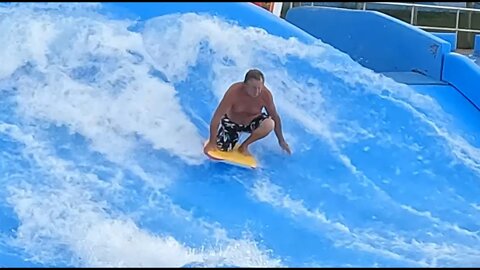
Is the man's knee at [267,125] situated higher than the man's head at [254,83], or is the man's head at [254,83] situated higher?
the man's head at [254,83]

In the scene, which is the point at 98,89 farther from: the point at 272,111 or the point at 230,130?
the point at 272,111

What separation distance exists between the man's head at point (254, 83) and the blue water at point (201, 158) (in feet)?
1.44

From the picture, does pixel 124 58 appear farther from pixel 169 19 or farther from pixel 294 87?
pixel 294 87

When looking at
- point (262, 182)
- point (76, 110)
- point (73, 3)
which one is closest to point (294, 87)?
point (262, 182)

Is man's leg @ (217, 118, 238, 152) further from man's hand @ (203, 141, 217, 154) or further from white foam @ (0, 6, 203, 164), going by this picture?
white foam @ (0, 6, 203, 164)

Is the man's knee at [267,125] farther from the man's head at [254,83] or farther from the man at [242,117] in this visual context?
the man's head at [254,83]

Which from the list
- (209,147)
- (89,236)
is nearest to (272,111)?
(209,147)

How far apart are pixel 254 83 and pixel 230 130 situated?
0.34 m

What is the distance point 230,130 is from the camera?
15.4 feet

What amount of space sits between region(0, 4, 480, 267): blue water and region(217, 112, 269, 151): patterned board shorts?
150mm

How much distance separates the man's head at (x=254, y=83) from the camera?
14.9ft

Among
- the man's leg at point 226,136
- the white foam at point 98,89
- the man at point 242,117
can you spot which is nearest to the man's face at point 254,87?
the man at point 242,117

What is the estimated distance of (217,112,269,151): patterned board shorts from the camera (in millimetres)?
4688

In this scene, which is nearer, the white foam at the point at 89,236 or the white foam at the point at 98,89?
the white foam at the point at 89,236
